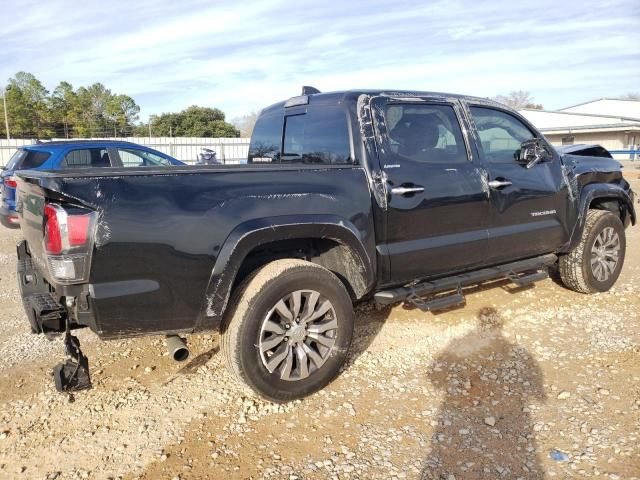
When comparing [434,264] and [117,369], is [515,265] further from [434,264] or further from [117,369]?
[117,369]

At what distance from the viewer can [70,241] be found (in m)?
2.49

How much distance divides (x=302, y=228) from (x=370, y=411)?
1238 mm

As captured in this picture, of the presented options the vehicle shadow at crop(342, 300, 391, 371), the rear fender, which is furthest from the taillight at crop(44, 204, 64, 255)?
the vehicle shadow at crop(342, 300, 391, 371)

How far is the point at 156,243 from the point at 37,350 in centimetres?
215

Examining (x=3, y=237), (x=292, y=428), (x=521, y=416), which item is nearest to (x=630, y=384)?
(x=521, y=416)

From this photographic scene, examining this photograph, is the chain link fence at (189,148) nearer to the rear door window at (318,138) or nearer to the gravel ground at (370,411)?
the rear door window at (318,138)

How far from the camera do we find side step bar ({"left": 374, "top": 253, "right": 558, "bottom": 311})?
3666 millimetres

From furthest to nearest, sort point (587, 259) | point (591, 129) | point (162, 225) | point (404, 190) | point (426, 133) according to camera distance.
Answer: point (591, 129)
point (587, 259)
point (426, 133)
point (404, 190)
point (162, 225)

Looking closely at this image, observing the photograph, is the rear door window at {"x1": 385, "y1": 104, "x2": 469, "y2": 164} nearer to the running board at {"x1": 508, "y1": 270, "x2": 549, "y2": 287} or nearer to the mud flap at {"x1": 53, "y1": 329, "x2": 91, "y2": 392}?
the running board at {"x1": 508, "y1": 270, "x2": 549, "y2": 287}

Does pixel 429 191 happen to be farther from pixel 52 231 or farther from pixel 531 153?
pixel 52 231

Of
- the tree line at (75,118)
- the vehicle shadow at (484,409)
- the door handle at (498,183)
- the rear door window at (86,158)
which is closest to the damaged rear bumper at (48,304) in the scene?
the vehicle shadow at (484,409)

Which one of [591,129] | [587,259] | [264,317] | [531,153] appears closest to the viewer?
[264,317]

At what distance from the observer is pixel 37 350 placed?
403 cm

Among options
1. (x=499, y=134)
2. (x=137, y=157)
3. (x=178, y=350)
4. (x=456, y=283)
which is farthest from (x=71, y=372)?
(x=137, y=157)
